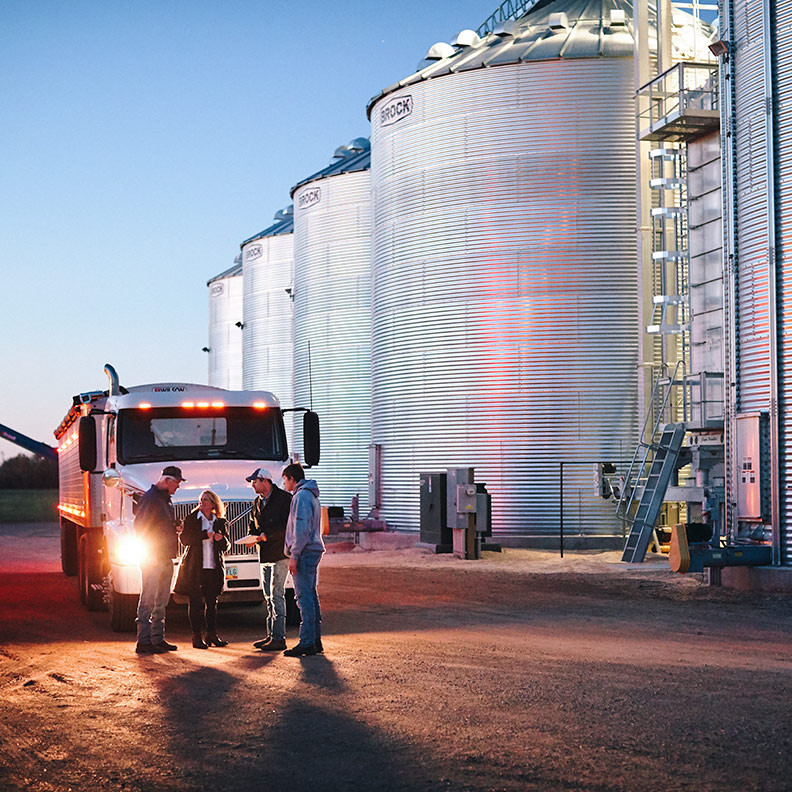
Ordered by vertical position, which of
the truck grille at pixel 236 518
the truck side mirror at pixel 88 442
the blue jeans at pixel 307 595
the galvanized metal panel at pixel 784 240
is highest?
the galvanized metal panel at pixel 784 240

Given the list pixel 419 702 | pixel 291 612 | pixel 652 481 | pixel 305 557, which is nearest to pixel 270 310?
pixel 652 481

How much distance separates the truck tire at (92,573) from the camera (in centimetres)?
1844

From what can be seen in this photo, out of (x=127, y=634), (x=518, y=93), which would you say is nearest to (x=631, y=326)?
(x=518, y=93)

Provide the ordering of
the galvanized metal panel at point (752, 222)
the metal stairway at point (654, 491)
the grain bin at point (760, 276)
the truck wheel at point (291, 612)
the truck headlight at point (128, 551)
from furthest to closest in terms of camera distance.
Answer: the metal stairway at point (654, 491)
the galvanized metal panel at point (752, 222)
the grain bin at point (760, 276)
the truck wheel at point (291, 612)
the truck headlight at point (128, 551)

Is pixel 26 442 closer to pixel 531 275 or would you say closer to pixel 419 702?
pixel 531 275

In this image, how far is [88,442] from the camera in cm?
1727

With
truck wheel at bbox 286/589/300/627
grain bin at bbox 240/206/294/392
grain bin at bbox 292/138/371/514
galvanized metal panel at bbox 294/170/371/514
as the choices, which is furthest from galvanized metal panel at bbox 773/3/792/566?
grain bin at bbox 240/206/294/392

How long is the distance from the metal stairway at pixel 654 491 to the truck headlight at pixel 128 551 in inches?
549

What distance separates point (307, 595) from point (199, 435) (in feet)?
15.3

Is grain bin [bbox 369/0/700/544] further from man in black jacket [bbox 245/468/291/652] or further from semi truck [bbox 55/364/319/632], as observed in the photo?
man in black jacket [bbox 245/468/291/652]

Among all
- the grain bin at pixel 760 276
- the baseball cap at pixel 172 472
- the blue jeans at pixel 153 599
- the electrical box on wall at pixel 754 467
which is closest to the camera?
the blue jeans at pixel 153 599

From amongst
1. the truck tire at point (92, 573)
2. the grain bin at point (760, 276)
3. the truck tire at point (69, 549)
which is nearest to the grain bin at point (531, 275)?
the grain bin at point (760, 276)

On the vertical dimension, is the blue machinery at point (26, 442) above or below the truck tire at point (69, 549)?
above

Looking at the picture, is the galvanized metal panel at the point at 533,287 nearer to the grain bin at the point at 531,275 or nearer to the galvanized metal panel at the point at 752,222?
the grain bin at the point at 531,275
